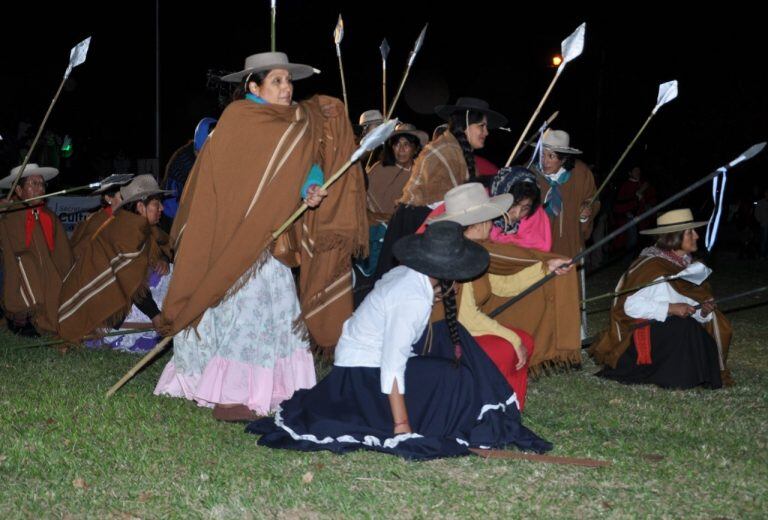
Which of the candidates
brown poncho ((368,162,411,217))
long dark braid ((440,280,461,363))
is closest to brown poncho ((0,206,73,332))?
brown poncho ((368,162,411,217))

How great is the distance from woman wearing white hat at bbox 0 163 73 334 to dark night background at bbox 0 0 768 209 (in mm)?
13639

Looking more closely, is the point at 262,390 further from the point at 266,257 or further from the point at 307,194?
the point at 307,194

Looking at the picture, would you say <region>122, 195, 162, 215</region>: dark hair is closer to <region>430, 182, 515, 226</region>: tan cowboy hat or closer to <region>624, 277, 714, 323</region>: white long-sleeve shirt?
<region>430, 182, 515, 226</region>: tan cowboy hat

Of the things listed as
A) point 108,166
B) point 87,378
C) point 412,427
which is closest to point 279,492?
point 412,427

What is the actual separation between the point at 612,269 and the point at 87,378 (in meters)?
12.8

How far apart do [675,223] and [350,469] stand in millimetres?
3826

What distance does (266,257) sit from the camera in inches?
250

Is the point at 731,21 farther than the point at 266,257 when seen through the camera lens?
Yes

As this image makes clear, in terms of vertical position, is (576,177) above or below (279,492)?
above

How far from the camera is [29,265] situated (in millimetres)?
9891

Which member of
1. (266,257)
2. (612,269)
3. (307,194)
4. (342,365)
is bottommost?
(612,269)

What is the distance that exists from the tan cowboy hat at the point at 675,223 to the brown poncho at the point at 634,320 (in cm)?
23

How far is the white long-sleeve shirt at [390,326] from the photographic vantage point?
5.23m

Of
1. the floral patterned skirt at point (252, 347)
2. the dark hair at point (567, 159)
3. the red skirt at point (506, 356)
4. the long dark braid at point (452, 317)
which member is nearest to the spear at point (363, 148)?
the floral patterned skirt at point (252, 347)
